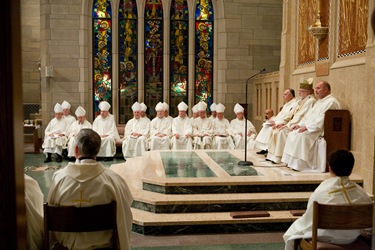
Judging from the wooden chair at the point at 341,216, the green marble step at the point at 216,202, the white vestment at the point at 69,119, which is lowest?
the green marble step at the point at 216,202

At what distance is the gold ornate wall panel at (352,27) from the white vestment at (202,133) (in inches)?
158

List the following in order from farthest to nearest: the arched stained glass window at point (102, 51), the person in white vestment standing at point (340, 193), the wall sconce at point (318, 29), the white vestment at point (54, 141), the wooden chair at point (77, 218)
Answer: the arched stained glass window at point (102, 51) → the white vestment at point (54, 141) → the wall sconce at point (318, 29) → the person in white vestment standing at point (340, 193) → the wooden chair at point (77, 218)

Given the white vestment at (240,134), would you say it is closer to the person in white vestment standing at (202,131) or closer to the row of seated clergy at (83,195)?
the person in white vestment standing at (202,131)

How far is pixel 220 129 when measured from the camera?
10758 millimetres

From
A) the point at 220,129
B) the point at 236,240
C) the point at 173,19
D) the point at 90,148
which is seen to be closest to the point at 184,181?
the point at 236,240

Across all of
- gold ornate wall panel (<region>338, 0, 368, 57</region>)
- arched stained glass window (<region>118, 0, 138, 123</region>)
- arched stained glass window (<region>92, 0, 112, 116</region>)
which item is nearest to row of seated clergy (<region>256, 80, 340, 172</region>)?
gold ornate wall panel (<region>338, 0, 368, 57</region>)

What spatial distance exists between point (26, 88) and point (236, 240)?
11.6 m

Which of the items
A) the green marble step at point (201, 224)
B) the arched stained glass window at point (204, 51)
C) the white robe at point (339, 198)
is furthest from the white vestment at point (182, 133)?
the white robe at point (339, 198)

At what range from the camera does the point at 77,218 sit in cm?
271

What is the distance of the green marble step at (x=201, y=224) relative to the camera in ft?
16.3

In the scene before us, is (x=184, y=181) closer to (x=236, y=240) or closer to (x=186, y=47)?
(x=236, y=240)

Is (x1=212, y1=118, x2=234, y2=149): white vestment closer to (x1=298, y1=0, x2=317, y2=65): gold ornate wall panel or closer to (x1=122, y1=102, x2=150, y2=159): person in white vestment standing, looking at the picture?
(x1=122, y1=102, x2=150, y2=159): person in white vestment standing

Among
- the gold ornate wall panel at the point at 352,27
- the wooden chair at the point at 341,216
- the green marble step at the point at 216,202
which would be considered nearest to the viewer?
the wooden chair at the point at 341,216

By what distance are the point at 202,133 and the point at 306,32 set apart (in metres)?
3.38
